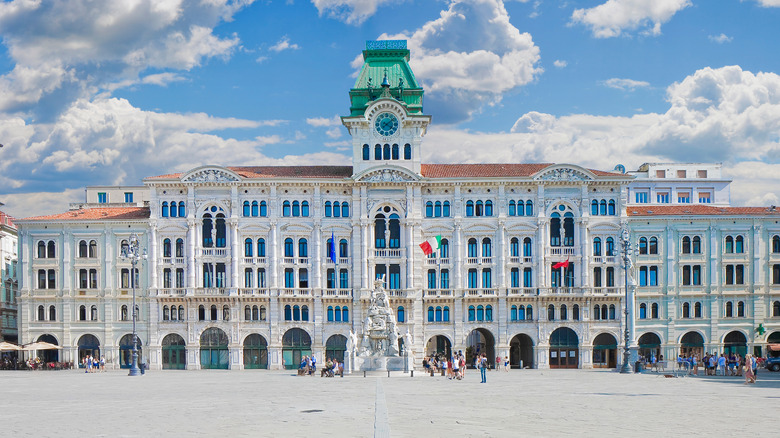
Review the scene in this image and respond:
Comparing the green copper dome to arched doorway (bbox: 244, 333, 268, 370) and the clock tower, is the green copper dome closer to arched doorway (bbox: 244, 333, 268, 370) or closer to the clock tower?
the clock tower

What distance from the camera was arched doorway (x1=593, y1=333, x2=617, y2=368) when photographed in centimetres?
8888

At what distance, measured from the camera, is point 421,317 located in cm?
8769

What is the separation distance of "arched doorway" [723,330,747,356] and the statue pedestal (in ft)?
109

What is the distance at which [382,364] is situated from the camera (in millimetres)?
74062

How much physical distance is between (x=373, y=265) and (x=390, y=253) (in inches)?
70.5

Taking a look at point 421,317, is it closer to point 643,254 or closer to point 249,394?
point 643,254

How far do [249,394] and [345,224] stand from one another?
1587 inches

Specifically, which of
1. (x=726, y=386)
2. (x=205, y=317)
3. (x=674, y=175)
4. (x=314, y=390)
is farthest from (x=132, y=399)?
(x=674, y=175)

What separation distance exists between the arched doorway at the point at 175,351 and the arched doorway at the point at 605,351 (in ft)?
116

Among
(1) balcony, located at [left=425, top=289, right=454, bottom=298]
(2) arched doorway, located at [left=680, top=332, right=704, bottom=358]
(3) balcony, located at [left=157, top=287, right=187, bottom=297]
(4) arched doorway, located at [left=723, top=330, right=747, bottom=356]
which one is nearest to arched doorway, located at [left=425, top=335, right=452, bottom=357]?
(1) balcony, located at [left=425, top=289, right=454, bottom=298]

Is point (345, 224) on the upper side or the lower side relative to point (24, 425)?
upper

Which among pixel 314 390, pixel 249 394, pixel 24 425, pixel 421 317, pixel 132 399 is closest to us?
pixel 24 425

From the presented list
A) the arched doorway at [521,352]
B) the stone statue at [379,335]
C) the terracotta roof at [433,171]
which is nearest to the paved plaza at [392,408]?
the stone statue at [379,335]

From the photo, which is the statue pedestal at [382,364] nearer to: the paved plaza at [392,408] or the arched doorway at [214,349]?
the paved plaza at [392,408]
